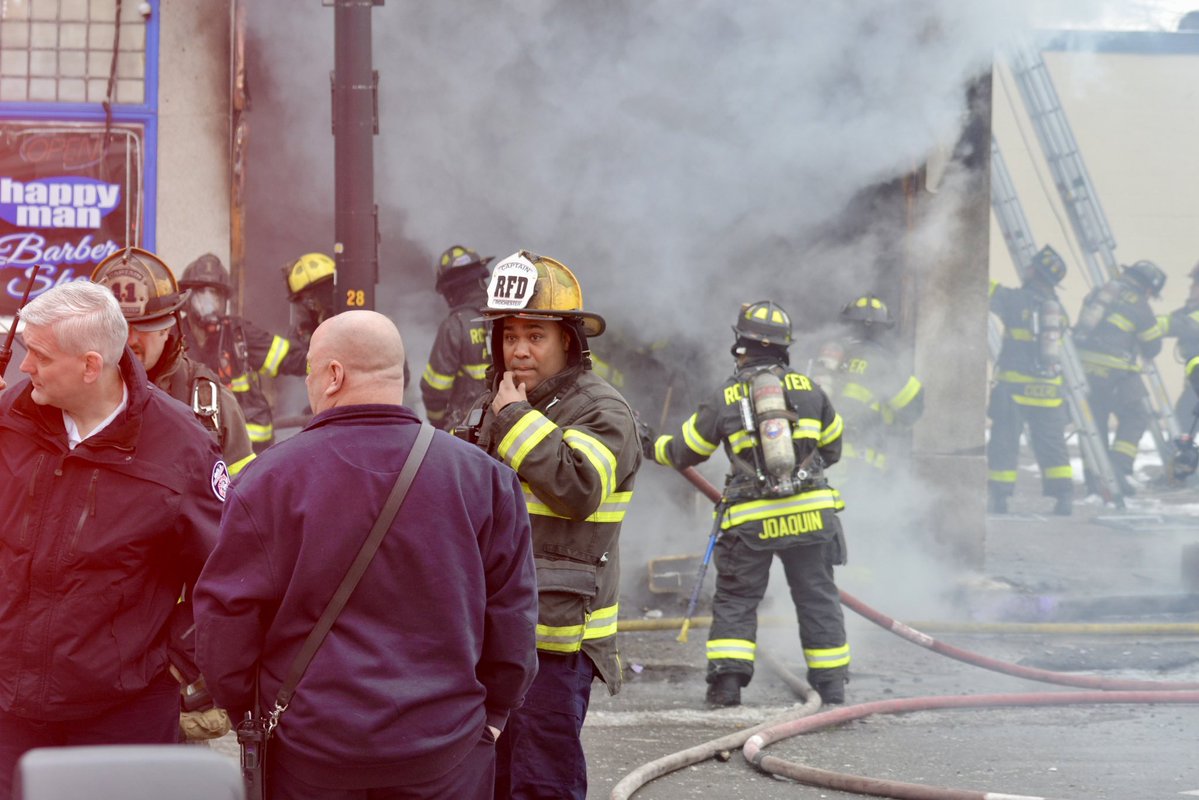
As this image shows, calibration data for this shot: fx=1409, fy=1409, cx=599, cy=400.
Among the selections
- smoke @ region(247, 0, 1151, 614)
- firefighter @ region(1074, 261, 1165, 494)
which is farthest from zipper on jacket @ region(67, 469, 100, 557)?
firefighter @ region(1074, 261, 1165, 494)

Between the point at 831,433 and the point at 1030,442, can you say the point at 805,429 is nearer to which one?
the point at 831,433

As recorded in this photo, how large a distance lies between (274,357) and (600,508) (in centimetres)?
449

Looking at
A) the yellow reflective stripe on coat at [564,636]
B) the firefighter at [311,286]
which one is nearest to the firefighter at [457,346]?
the firefighter at [311,286]

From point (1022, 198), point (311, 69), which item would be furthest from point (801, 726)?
point (1022, 198)

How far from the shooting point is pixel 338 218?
576 cm

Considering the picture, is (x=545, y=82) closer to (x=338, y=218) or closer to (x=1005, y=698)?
(x=338, y=218)

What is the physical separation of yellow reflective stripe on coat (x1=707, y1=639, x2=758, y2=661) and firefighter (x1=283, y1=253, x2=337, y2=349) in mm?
3116

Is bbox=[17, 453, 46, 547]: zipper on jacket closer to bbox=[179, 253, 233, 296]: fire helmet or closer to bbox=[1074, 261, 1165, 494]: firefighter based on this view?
bbox=[179, 253, 233, 296]: fire helmet

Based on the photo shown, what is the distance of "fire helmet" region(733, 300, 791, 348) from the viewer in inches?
260

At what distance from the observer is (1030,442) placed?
12742 mm

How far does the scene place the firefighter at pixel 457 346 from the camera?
26.2 ft

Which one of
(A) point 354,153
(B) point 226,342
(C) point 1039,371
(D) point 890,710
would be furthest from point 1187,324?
(A) point 354,153

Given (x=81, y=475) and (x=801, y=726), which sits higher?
(x=81, y=475)

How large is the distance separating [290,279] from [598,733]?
11.8 feet
